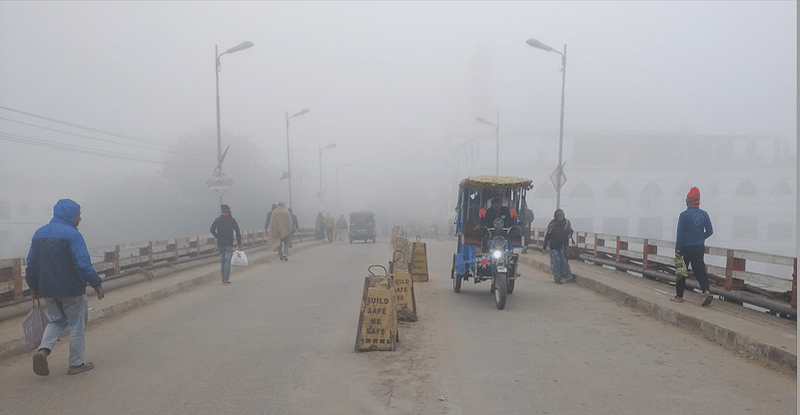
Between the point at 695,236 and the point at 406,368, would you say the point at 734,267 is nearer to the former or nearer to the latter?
the point at 695,236

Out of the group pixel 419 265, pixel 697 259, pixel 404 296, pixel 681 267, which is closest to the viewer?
pixel 404 296

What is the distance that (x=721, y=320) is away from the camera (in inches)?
301

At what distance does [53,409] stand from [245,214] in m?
53.8

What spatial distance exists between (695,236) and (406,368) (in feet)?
18.0

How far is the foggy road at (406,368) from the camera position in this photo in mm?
4691

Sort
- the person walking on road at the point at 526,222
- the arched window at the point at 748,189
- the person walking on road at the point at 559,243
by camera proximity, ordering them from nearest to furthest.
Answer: the person walking on road at the point at 526,222 < the person walking on road at the point at 559,243 < the arched window at the point at 748,189

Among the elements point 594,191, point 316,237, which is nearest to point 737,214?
point 594,191

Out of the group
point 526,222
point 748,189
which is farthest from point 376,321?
point 748,189

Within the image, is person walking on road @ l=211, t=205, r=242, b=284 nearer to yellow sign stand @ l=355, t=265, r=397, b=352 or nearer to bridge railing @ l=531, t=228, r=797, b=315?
yellow sign stand @ l=355, t=265, r=397, b=352

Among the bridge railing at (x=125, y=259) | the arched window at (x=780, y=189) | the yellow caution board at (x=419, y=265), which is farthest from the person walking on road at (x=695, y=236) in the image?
the arched window at (x=780, y=189)

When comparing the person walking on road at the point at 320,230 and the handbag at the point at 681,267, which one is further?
the person walking on road at the point at 320,230

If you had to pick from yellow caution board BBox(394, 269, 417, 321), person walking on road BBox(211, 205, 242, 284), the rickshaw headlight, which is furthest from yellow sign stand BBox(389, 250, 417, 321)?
person walking on road BBox(211, 205, 242, 284)

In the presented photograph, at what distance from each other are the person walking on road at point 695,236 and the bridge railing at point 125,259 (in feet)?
33.5

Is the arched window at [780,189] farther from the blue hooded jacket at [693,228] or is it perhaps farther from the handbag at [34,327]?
the handbag at [34,327]
